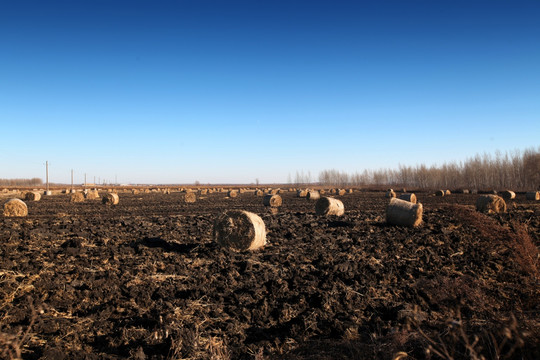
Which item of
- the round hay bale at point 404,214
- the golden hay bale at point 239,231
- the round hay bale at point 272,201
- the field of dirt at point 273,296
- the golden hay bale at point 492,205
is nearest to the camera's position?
the field of dirt at point 273,296

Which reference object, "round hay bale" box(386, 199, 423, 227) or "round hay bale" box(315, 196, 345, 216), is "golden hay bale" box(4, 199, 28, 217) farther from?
"round hay bale" box(386, 199, 423, 227)

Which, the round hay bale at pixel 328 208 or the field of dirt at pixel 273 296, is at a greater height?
the round hay bale at pixel 328 208

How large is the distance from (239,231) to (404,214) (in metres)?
7.21

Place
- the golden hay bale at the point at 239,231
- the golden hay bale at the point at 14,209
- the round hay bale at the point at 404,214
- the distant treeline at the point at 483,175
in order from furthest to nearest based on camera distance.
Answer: the distant treeline at the point at 483,175 < the golden hay bale at the point at 14,209 < the round hay bale at the point at 404,214 < the golden hay bale at the point at 239,231

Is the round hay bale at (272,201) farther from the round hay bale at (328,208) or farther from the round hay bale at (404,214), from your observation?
the round hay bale at (404,214)

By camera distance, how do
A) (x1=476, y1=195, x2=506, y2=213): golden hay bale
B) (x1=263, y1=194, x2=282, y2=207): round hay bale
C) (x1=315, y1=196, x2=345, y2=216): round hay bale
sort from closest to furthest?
(x1=315, y1=196, x2=345, y2=216): round hay bale → (x1=476, y1=195, x2=506, y2=213): golden hay bale → (x1=263, y1=194, x2=282, y2=207): round hay bale

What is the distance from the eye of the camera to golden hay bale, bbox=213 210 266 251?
10422mm

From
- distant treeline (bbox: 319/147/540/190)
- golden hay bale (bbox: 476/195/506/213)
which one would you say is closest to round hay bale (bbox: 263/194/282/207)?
golden hay bale (bbox: 476/195/506/213)

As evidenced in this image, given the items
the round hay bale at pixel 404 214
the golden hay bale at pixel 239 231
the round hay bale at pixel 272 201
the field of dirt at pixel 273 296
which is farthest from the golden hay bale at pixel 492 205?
the golden hay bale at pixel 239 231

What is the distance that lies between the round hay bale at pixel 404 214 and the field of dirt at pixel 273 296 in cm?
156

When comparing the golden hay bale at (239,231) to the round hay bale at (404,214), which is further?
the round hay bale at (404,214)

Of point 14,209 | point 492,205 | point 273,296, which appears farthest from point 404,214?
point 14,209

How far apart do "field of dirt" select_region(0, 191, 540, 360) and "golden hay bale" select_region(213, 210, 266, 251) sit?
0.42 meters

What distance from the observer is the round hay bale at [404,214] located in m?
13.8
